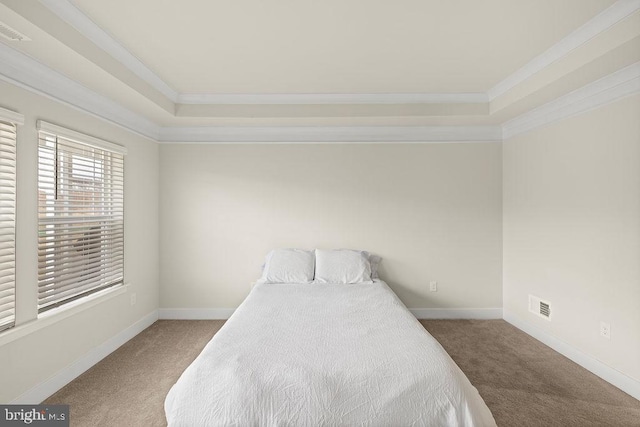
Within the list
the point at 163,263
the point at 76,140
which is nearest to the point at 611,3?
the point at 76,140

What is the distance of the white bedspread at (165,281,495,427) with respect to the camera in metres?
1.37

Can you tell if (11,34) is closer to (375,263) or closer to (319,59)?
(319,59)

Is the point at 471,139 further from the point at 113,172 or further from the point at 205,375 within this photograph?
the point at 113,172

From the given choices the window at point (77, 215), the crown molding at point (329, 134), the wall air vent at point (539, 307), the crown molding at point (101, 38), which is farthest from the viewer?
the crown molding at point (329, 134)

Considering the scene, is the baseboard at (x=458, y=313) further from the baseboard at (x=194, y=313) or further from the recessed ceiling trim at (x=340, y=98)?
the recessed ceiling trim at (x=340, y=98)

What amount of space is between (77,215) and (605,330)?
173 inches

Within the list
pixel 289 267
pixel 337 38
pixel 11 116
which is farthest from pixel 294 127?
pixel 11 116

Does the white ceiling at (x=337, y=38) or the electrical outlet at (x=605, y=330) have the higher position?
the white ceiling at (x=337, y=38)

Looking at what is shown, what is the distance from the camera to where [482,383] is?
2.29 meters

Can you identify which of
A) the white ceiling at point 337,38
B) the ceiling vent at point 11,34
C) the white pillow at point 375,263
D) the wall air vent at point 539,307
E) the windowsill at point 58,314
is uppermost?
the white ceiling at point 337,38

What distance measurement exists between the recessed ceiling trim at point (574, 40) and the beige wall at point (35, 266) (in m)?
3.81

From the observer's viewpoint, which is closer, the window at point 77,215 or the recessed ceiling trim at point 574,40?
the recessed ceiling trim at point 574,40

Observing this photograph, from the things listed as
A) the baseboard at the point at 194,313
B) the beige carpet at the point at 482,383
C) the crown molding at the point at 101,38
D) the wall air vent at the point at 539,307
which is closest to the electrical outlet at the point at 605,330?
the beige carpet at the point at 482,383

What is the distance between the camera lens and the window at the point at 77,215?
7.06 feet
